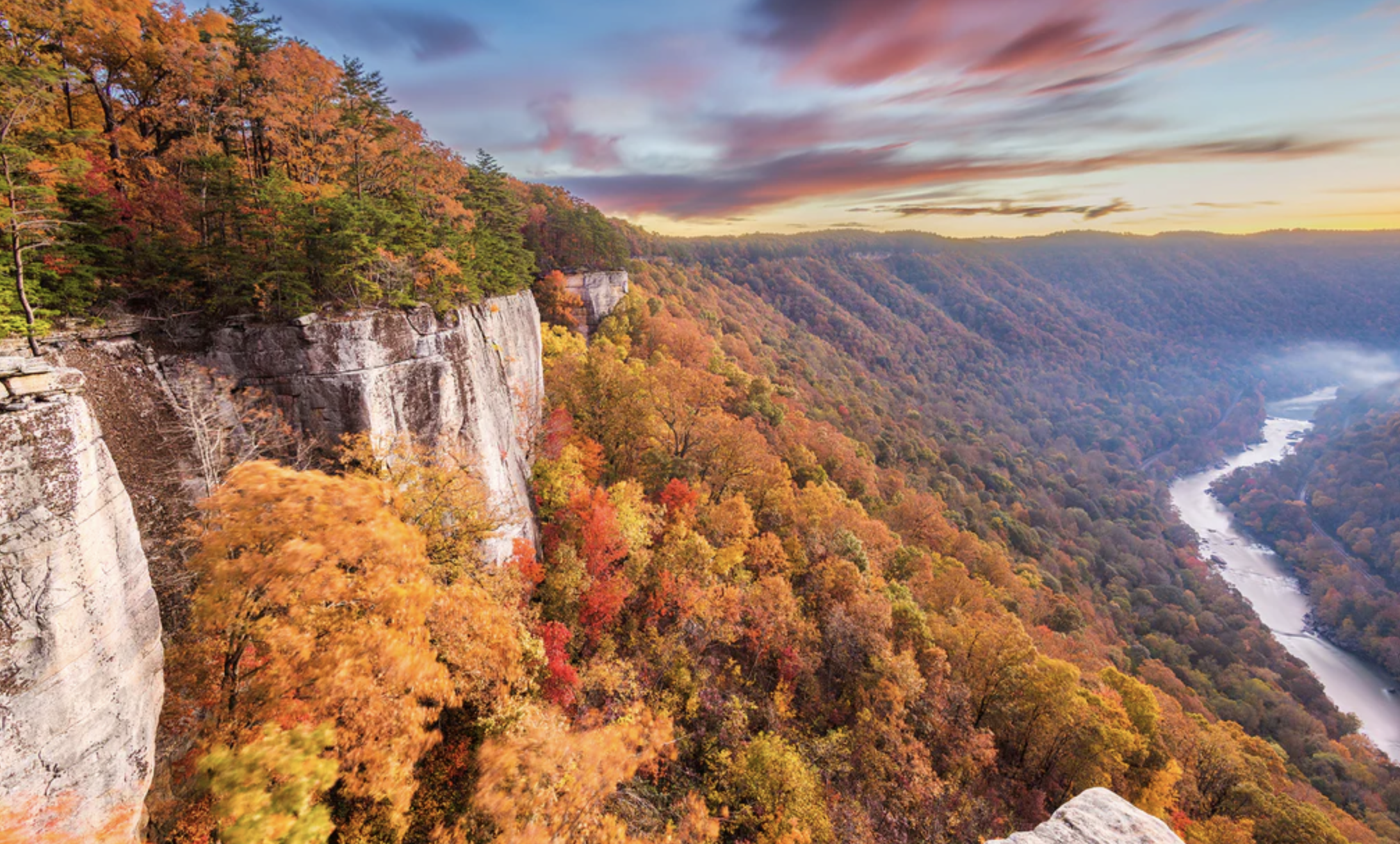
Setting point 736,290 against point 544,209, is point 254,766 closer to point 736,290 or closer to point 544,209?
point 544,209

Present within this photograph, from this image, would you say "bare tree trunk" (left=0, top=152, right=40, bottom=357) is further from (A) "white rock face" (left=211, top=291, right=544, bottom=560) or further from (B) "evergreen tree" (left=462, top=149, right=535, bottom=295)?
(B) "evergreen tree" (left=462, top=149, right=535, bottom=295)

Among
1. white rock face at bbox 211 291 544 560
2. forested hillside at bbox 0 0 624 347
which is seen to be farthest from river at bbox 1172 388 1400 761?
forested hillside at bbox 0 0 624 347

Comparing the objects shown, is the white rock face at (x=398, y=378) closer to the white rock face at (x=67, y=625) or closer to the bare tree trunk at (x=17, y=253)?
the bare tree trunk at (x=17, y=253)

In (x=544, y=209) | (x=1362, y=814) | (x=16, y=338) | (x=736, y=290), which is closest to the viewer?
(x=16, y=338)

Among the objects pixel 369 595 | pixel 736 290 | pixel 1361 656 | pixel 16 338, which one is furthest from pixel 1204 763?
pixel 736 290

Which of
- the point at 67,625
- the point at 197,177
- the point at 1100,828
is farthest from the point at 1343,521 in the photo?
the point at 197,177
